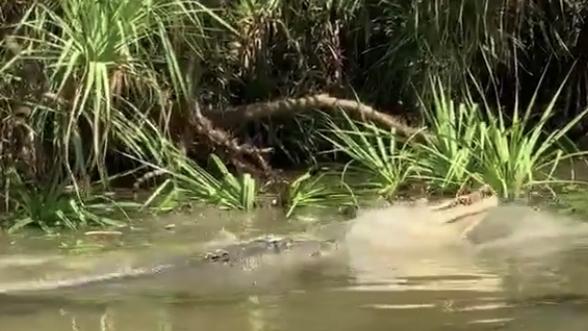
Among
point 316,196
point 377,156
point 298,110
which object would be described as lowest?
point 316,196

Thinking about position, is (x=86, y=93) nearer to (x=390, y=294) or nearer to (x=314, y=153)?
(x=390, y=294)

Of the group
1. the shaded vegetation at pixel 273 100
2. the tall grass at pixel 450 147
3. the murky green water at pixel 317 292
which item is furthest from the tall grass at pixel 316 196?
the murky green water at pixel 317 292

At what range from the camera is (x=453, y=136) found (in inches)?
285

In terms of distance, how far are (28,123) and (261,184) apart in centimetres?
154

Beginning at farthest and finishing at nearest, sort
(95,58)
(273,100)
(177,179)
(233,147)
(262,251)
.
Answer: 1. (273,100)
2. (233,147)
3. (177,179)
4. (95,58)
5. (262,251)

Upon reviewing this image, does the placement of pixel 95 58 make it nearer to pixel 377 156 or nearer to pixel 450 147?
pixel 377 156

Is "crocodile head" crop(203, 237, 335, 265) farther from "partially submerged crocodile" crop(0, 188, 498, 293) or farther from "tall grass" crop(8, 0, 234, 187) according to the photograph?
"tall grass" crop(8, 0, 234, 187)

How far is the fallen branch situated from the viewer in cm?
788

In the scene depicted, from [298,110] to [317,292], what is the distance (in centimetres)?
353

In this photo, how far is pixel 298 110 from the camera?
8055 mm

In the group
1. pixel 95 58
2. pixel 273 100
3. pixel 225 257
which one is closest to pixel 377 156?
pixel 273 100

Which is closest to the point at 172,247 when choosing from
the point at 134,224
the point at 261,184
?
the point at 134,224

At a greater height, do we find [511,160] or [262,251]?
[511,160]

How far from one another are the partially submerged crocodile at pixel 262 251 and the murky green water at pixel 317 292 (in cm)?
10
